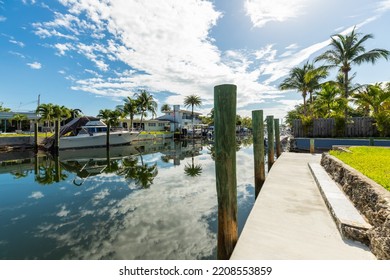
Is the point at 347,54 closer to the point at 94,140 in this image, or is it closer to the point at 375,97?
the point at 375,97

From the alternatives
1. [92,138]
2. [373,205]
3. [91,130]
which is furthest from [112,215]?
[91,130]

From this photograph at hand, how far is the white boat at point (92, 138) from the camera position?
27112mm

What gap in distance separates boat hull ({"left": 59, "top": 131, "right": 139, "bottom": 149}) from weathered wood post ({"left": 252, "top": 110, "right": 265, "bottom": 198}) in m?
26.0

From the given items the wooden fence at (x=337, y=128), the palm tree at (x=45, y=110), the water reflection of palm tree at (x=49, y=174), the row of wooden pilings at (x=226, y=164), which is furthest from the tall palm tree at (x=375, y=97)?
the palm tree at (x=45, y=110)

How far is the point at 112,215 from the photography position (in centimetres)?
749

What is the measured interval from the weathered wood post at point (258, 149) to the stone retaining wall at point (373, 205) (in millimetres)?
2954

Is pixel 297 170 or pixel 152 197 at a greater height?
pixel 297 170

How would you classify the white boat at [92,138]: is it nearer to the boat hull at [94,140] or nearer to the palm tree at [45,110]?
the boat hull at [94,140]

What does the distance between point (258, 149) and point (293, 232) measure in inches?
173

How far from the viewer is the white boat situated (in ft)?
89.0

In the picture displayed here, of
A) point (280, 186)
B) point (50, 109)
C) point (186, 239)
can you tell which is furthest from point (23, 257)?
point (50, 109)

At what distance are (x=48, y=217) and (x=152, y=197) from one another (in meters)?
3.78
